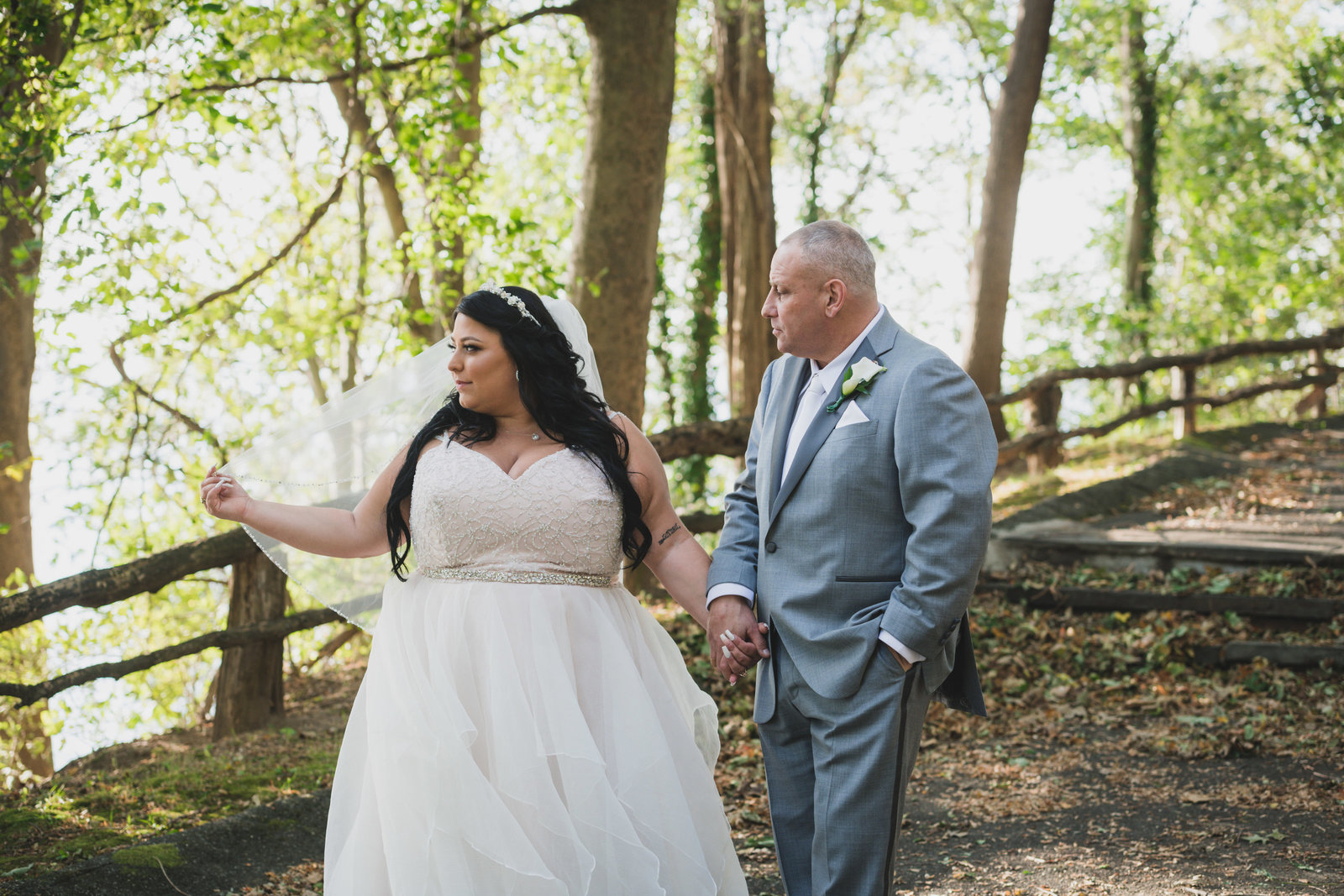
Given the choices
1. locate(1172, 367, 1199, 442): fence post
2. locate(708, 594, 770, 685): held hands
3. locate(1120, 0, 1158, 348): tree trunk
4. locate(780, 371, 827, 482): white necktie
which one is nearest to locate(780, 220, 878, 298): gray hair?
locate(780, 371, 827, 482): white necktie

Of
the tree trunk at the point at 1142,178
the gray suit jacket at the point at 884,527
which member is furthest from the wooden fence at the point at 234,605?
the tree trunk at the point at 1142,178

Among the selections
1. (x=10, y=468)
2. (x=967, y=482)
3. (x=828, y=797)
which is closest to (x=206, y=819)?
(x=828, y=797)

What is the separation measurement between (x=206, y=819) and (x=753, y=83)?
32.4 feet

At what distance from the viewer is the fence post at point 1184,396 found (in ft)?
36.5

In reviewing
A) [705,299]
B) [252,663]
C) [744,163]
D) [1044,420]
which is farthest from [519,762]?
[705,299]

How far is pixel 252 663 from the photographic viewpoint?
5297 mm

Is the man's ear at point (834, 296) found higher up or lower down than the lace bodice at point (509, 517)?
higher up

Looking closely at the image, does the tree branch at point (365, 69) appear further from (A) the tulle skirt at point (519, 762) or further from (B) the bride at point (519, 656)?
(A) the tulle skirt at point (519, 762)

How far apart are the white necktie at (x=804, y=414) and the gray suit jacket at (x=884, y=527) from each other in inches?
1.3

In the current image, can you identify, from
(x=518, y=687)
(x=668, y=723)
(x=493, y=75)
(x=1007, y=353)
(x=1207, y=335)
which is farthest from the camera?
(x=1007, y=353)

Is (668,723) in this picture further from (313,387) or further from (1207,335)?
(1207,335)

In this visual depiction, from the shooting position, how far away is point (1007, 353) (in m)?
23.3

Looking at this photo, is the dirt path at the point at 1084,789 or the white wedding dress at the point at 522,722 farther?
the dirt path at the point at 1084,789

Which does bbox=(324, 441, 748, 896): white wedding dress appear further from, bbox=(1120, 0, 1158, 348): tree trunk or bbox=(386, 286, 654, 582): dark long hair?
bbox=(1120, 0, 1158, 348): tree trunk
